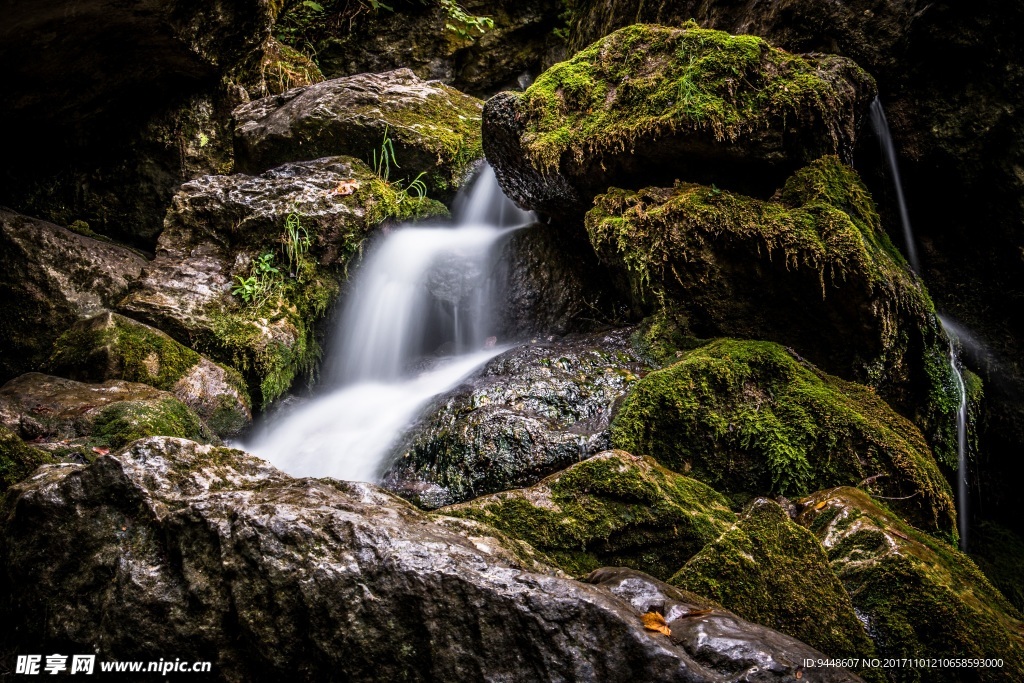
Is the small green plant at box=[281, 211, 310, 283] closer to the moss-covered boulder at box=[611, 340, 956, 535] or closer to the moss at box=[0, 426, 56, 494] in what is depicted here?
the moss at box=[0, 426, 56, 494]

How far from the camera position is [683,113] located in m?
4.23

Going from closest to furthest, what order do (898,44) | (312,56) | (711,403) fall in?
(711,403)
(898,44)
(312,56)

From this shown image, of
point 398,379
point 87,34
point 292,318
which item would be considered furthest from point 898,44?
point 87,34

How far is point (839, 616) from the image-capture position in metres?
2.11

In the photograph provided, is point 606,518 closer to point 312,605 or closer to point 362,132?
point 312,605

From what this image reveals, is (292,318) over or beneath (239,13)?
beneath

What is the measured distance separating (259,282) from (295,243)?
0.54 metres

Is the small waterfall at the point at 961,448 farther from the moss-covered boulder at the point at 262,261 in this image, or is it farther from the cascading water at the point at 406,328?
the moss-covered boulder at the point at 262,261

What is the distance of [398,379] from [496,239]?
1980 millimetres

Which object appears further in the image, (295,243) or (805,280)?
(295,243)

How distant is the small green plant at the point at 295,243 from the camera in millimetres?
5734

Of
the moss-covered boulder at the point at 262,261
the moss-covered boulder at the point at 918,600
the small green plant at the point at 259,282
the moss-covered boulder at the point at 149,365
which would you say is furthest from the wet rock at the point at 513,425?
the small green plant at the point at 259,282

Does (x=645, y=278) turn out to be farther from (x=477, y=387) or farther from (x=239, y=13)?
(x=239, y=13)

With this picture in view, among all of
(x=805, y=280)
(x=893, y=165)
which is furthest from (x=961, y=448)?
(x=893, y=165)
